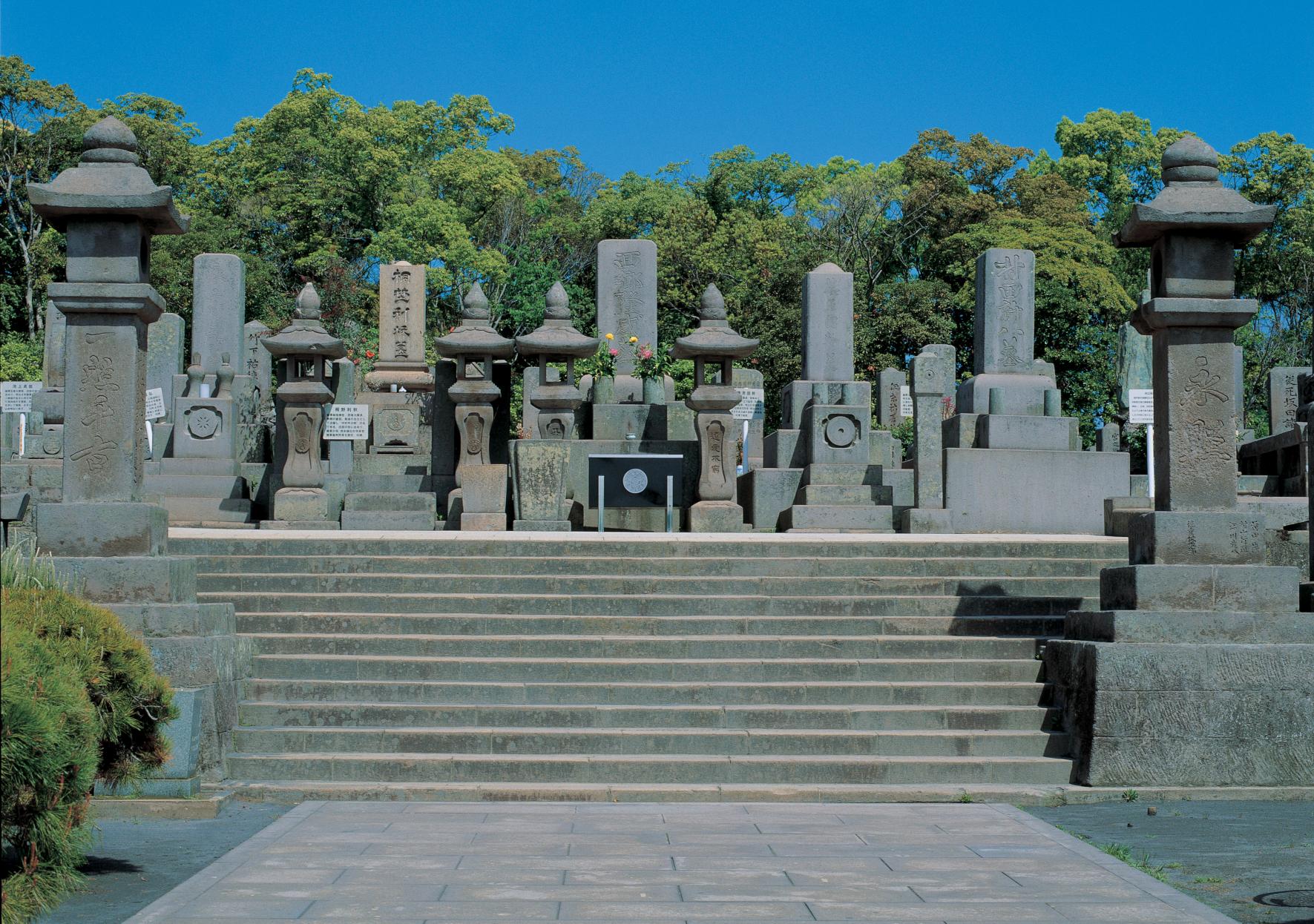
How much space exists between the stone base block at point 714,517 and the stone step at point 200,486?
648 centimetres

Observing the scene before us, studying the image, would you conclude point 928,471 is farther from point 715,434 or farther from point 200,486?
point 200,486

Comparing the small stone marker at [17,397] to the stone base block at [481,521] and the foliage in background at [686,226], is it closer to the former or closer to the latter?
the stone base block at [481,521]

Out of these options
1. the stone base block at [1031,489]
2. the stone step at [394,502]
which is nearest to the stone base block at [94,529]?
the stone step at [394,502]

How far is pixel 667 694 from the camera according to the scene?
366 inches

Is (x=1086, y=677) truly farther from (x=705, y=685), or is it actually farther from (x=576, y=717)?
(x=576, y=717)

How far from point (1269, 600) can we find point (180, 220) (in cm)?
745

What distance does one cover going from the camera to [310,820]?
7246mm

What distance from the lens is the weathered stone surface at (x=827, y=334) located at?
2164 cm

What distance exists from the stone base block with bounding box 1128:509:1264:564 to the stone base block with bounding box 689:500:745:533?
325 inches

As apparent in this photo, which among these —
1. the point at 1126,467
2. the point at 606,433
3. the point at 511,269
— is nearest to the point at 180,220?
the point at 606,433

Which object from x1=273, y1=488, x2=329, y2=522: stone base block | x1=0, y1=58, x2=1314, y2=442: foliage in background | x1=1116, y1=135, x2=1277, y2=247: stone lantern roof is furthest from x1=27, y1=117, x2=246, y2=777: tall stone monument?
x1=0, y1=58, x2=1314, y2=442: foliage in background

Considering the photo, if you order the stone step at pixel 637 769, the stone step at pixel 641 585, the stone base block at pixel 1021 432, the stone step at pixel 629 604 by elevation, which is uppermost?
the stone base block at pixel 1021 432

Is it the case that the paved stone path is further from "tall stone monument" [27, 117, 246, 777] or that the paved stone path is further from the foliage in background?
the foliage in background

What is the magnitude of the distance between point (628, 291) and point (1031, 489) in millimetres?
8381
